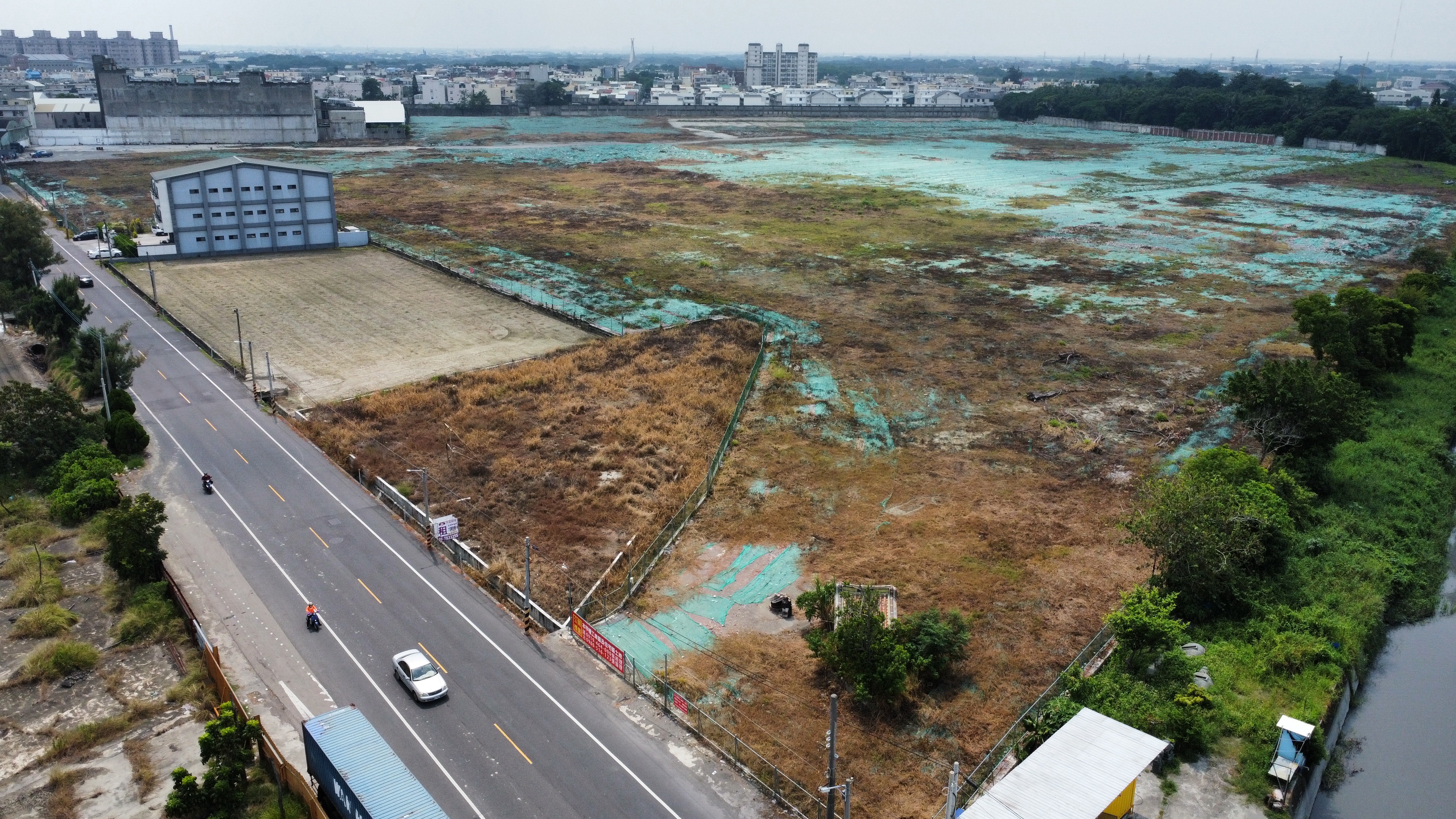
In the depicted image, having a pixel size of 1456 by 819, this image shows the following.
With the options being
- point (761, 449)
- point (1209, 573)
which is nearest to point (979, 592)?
point (1209, 573)

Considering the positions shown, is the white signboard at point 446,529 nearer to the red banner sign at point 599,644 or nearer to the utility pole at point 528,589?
the utility pole at point 528,589

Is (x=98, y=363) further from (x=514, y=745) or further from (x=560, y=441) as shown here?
(x=514, y=745)

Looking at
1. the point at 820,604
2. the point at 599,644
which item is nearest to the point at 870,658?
the point at 820,604

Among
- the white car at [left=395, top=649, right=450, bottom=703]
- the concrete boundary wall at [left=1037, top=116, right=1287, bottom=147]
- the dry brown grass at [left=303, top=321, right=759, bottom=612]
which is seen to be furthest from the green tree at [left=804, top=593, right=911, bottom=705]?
the concrete boundary wall at [left=1037, top=116, right=1287, bottom=147]

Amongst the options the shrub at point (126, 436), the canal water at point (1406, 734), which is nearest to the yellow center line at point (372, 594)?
the shrub at point (126, 436)

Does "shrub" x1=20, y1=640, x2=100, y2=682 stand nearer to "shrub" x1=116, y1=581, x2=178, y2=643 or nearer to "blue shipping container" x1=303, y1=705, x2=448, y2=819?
"shrub" x1=116, y1=581, x2=178, y2=643
